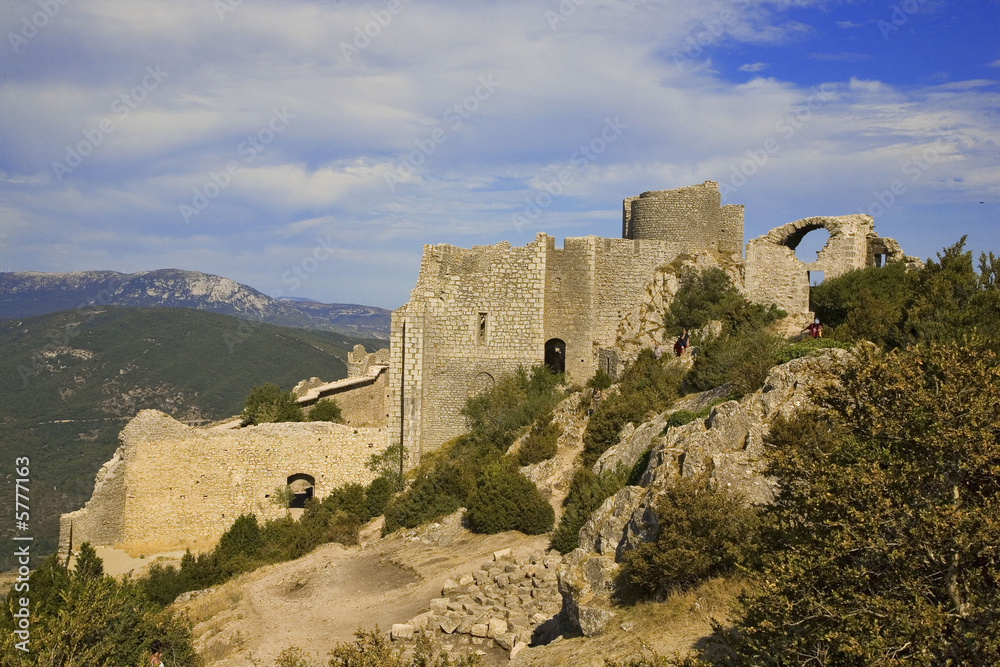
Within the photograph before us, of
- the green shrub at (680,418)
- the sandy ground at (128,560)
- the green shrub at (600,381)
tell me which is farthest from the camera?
the green shrub at (600,381)

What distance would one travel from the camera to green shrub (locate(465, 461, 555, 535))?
1688 cm

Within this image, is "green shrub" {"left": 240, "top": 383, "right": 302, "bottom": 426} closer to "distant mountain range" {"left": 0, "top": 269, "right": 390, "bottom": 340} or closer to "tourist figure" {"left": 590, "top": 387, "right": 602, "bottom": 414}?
"tourist figure" {"left": 590, "top": 387, "right": 602, "bottom": 414}

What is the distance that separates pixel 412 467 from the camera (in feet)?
72.8

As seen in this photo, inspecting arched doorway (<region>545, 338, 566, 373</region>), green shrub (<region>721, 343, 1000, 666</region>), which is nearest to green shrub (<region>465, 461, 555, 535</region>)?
arched doorway (<region>545, 338, 566, 373</region>)

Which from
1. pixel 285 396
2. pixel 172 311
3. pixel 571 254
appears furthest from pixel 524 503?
pixel 172 311

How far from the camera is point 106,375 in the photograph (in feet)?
237

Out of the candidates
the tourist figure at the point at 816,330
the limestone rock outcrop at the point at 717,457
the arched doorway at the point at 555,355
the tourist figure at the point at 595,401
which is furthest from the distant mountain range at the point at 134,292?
the limestone rock outcrop at the point at 717,457

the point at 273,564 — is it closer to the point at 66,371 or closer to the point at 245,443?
the point at 245,443

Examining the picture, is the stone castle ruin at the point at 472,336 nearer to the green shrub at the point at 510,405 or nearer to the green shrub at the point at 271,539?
the green shrub at the point at 510,405

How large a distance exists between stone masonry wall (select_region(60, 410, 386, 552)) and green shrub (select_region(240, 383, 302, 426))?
1.75m

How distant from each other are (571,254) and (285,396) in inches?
389

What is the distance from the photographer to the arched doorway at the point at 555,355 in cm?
2427

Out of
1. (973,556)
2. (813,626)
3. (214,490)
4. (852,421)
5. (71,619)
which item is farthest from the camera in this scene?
(214,490)

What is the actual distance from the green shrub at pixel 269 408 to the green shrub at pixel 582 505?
10.6m
